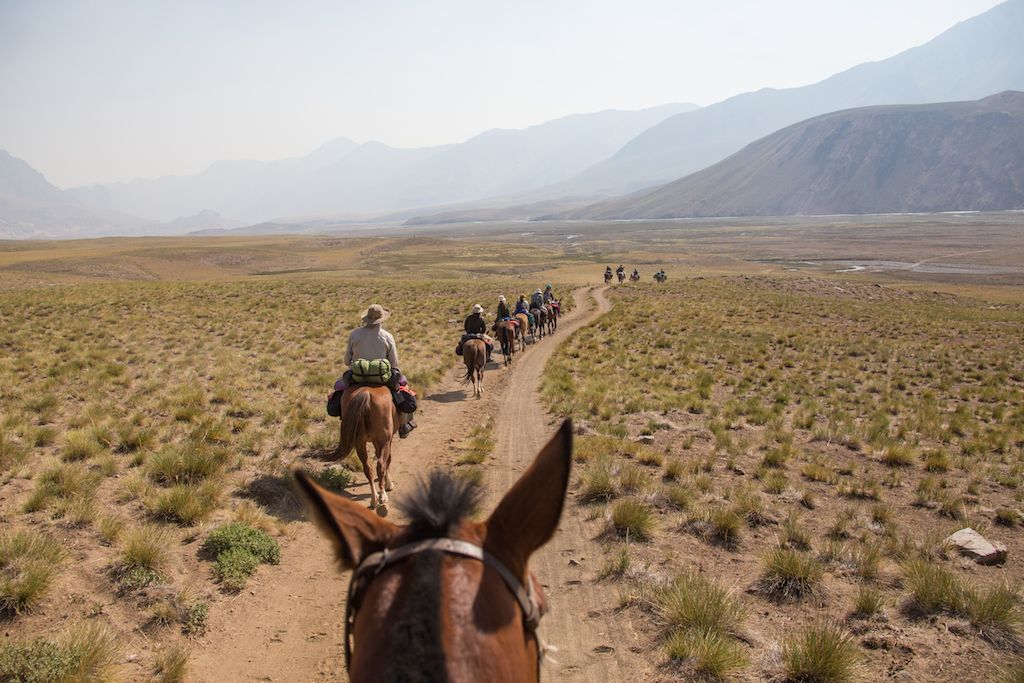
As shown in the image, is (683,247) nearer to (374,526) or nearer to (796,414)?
(796,414)

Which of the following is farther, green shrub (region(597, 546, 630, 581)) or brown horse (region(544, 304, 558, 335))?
brown horse (region(544, 304, 558, 335))

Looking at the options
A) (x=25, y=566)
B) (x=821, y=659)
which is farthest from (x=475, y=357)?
(x=821, y=659)

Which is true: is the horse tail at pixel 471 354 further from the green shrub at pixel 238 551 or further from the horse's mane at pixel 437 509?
the horse's mane at pixel 437 509

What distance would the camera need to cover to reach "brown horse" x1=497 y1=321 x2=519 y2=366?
19125 millimetres

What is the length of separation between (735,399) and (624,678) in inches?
448

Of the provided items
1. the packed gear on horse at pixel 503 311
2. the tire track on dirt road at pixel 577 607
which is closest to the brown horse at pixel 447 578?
the tire track on dirt road at pixel 577 607

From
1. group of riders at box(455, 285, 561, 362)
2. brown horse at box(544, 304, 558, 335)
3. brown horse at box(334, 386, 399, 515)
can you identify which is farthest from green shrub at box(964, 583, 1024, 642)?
brown horse at box(544, 304, 558, 335)

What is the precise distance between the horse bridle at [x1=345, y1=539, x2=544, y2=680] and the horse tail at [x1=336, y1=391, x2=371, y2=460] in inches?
232

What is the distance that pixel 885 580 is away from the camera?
6.12 m

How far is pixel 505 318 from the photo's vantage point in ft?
63.3

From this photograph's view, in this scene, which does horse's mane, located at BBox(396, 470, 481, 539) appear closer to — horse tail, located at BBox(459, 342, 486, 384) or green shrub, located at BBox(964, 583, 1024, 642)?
green shrub, located at BBox(964, 583, 1024, 642)

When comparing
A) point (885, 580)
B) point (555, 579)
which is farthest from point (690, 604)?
point (885, 580)

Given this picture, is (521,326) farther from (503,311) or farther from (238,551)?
(238,551)

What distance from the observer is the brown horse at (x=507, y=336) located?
62.7 feet
